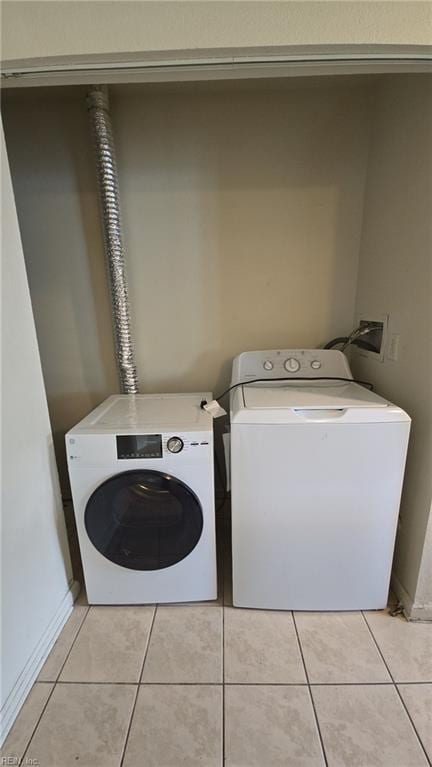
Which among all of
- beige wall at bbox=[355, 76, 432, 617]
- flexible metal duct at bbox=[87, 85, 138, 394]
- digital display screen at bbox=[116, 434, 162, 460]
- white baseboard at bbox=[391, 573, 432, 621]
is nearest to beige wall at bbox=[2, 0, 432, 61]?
beige wall at bbox=[355, 76, 432, 617]

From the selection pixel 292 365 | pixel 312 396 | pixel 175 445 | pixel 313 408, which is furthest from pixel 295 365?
pixel 175 445

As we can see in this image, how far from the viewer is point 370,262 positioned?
1556mm

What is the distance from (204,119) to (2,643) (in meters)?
2.25

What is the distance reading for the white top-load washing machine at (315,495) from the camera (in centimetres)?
114

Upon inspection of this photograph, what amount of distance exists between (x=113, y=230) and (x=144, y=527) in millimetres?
1335

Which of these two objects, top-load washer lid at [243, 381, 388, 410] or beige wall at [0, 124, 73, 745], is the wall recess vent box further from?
beige wall at [0, 124, 73, 745]

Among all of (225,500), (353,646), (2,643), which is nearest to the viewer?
(2,643)

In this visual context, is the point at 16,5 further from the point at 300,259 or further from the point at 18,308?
the point at 300,259

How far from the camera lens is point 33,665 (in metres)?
1.10

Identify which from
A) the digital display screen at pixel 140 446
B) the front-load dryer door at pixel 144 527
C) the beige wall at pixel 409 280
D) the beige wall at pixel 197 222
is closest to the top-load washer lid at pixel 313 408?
the beige wall at pixel 409 280

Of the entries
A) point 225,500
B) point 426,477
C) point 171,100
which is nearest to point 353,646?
point 426,477

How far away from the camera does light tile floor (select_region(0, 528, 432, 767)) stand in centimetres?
92

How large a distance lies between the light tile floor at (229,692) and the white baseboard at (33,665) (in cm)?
3

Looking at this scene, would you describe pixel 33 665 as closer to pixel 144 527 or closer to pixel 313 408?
pixel 144 527
